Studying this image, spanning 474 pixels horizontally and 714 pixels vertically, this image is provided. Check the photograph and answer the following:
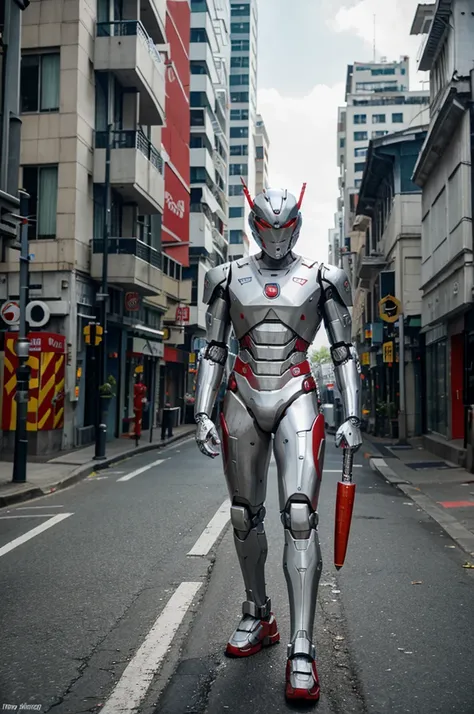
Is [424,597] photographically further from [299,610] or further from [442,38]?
[442,38]

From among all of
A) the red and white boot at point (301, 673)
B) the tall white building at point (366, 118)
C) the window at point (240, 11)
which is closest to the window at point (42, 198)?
the red and white boot at point (301, 673)

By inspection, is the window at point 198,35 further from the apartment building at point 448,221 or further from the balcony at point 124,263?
the balcony at point 124,263

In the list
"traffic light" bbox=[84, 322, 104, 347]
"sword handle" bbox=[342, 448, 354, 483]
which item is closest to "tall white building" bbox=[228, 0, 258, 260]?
"traffic light" bbox=[84, 322, 104, 347]

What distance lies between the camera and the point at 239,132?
105 meters

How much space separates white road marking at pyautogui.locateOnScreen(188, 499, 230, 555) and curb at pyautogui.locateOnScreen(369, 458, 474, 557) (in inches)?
98.8

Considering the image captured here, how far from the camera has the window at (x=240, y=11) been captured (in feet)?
396

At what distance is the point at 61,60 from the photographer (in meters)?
21.9

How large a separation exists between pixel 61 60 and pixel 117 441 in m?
11.2

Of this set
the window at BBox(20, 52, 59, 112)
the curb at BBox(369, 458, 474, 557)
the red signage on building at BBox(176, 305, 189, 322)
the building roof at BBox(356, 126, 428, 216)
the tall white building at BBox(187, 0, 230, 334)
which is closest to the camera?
the curb at BBox(369, 458, 474, 557)

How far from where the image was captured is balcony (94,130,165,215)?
75.9ft

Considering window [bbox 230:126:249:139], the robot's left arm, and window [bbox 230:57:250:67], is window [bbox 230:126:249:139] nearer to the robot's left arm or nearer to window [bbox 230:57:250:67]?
window [bbox 230:57:250:67]

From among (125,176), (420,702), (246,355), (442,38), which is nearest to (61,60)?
(125,176)

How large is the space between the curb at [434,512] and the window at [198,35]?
47.0 m

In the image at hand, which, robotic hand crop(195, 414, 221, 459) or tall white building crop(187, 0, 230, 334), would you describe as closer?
robotic hand crop(195, 414, 221, 459)
